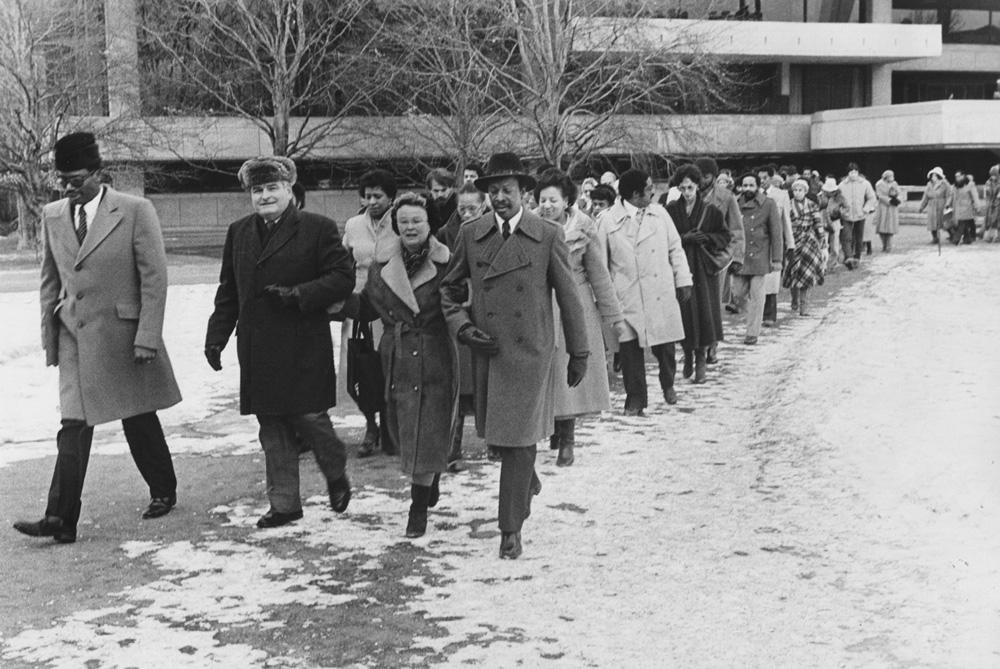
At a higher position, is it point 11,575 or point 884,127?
point 884,127

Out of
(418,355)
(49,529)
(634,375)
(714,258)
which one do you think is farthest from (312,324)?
(714,258)

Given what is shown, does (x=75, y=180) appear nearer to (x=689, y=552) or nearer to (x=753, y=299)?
(x=689, y=552)

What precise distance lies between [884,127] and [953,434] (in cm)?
4130

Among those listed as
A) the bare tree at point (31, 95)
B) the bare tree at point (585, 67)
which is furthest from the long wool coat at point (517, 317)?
the bare tree at point (31, 95)

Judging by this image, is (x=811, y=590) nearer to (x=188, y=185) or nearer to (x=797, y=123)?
(x=188, y=185)

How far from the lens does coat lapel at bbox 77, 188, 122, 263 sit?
7289mm

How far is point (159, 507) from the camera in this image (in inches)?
302

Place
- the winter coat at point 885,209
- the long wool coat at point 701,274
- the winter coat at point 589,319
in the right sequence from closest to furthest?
the winter coat at point 589,319
the long wool coat at point 701,274
the winter coat at point 885,209

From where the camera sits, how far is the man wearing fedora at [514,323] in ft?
22.0

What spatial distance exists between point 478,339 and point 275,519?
1.55 m

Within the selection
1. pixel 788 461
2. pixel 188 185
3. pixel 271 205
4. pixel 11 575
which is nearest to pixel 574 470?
pixel 788 461

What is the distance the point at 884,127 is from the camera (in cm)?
4766

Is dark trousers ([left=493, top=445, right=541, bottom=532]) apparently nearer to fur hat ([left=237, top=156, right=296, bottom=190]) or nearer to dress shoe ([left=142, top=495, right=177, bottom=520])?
fur hat ([left=237, top=156, right=296, bottom=190])

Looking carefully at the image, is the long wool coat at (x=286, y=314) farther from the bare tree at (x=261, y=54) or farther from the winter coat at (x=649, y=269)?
the bare tree at (x=261, y=54)
